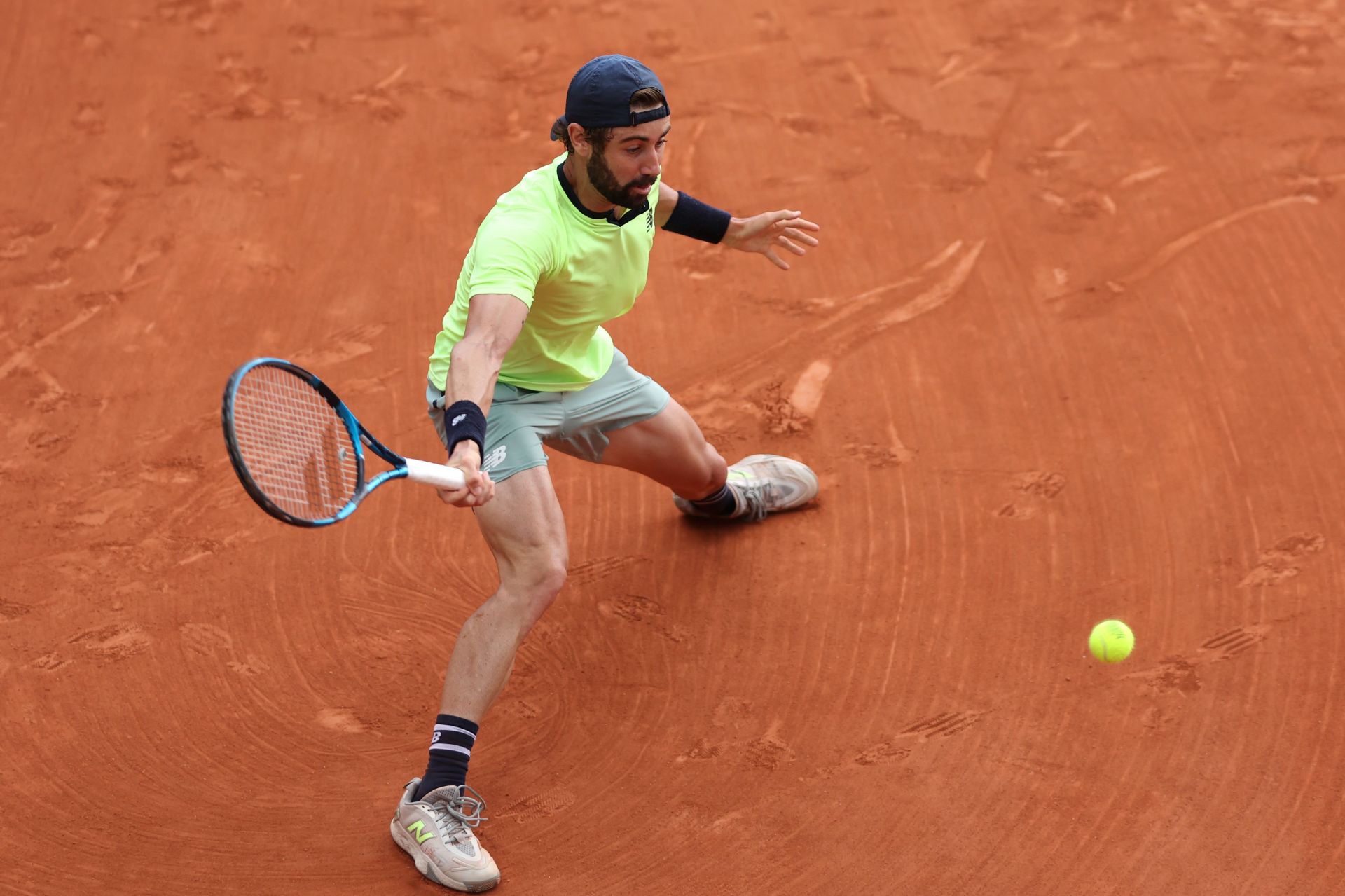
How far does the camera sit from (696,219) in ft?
14.8

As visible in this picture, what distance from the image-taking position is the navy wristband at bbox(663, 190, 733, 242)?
14.8 ft

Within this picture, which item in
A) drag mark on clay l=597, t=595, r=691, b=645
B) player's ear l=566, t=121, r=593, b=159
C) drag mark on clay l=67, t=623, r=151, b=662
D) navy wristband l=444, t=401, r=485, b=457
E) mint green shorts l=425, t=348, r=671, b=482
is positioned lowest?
drag mark on clay l=597, t=595, r=691, b=645

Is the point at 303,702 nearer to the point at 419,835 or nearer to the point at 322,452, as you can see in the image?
the point at 419,835

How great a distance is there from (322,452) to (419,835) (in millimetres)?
1091

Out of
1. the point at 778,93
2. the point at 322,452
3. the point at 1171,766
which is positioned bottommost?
the point at 1171,766

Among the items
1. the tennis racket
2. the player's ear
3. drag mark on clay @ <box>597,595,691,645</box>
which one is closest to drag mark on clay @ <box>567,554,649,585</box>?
drag mark on clay @ <box>597,595,691,645</box>

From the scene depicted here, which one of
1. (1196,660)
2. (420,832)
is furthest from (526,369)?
(1196,660)

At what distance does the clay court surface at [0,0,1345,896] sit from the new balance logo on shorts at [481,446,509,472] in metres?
0.94

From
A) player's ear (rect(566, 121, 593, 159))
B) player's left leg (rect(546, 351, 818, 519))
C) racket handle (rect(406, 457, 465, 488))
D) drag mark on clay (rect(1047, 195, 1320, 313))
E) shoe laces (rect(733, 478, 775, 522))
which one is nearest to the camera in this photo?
racket handle (rect(406, 457, 465, 488))

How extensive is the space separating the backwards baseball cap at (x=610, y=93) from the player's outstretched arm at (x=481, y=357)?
551 millimetres

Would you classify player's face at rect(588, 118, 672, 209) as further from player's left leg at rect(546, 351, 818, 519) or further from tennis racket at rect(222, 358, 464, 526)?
tennis racket at rect(222, 358, 464, 526)

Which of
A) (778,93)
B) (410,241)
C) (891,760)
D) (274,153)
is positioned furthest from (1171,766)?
(274,153)

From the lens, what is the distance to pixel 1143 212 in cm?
662

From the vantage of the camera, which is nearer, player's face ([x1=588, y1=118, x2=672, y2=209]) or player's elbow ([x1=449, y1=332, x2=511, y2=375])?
player's elbow ([x1=449, y1=332, x2=511, y2=375])
